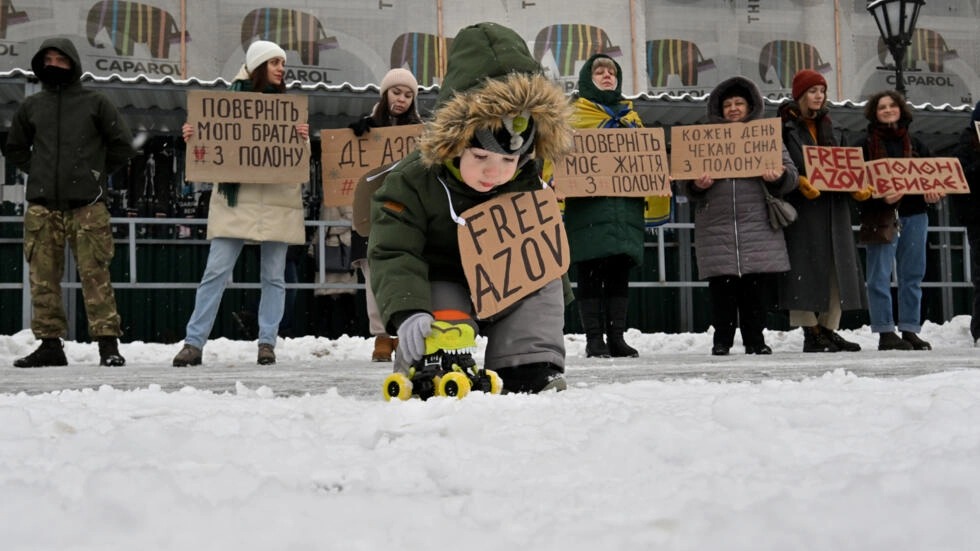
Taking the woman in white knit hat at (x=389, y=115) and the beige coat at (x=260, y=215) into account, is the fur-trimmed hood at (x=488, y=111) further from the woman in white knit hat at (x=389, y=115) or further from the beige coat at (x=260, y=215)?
the woman in white knit hat at (x=389, y=115)

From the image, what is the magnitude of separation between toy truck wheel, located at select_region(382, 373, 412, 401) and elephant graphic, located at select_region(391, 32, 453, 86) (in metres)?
11.0

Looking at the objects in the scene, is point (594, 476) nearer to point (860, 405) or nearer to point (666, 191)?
point (860, 405)

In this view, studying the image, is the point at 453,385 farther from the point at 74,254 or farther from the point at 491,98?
the point at 74,254

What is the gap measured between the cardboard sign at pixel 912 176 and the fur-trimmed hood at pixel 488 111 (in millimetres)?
4666

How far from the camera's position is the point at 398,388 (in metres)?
2.74

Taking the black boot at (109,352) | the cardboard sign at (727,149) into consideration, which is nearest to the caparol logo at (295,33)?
the cardboard sign at (727,149)

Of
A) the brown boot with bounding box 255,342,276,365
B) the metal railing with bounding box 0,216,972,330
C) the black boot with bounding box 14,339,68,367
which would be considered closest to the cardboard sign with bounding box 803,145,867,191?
the metal railing with bounding box 0,216,972,330

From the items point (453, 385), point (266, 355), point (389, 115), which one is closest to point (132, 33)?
point (389, 115)

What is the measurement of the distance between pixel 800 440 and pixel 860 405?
54 cm

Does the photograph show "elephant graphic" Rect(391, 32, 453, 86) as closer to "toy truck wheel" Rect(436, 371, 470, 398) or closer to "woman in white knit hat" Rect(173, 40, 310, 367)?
"woman in white knit hat" Rect(173, 40, 310, 367)

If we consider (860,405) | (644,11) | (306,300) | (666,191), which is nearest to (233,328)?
(306,300)

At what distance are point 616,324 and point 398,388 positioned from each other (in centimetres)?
385

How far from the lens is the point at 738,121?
6.94 metres

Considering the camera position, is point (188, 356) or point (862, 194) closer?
point (188, 356)
